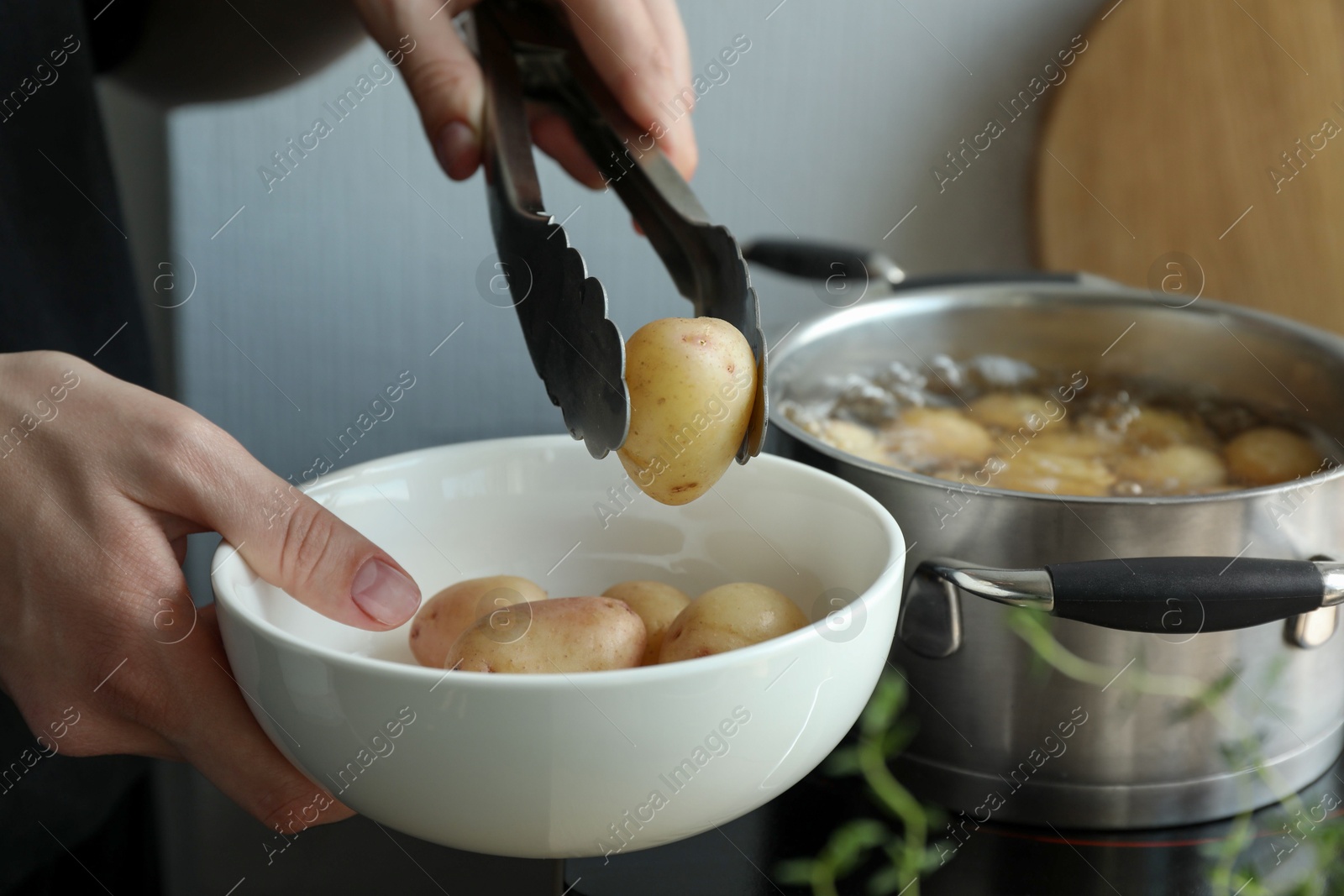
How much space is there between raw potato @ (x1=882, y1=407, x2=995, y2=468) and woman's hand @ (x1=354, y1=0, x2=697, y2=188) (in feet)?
0.71

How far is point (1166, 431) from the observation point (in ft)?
2.28

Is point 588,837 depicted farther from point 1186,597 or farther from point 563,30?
point 563,30

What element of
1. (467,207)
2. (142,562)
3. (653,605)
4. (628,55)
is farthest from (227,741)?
(467,207)

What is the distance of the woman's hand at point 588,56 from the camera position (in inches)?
24.8

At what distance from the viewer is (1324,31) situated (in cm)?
106

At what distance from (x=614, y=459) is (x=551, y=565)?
0.21 feet

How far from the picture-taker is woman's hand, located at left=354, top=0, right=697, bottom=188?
24.8 inches

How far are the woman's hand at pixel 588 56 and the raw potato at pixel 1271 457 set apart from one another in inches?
15.2

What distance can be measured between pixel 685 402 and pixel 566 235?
0.52ft

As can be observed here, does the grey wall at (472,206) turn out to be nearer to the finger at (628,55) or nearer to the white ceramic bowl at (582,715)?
the finger at (628,55)

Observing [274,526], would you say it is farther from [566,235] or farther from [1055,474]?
[1055,474]

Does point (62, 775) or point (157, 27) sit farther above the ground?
point (157, 27)

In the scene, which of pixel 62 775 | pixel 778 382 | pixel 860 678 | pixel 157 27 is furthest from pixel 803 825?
pixel 157 27

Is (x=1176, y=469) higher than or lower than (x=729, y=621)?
lower
